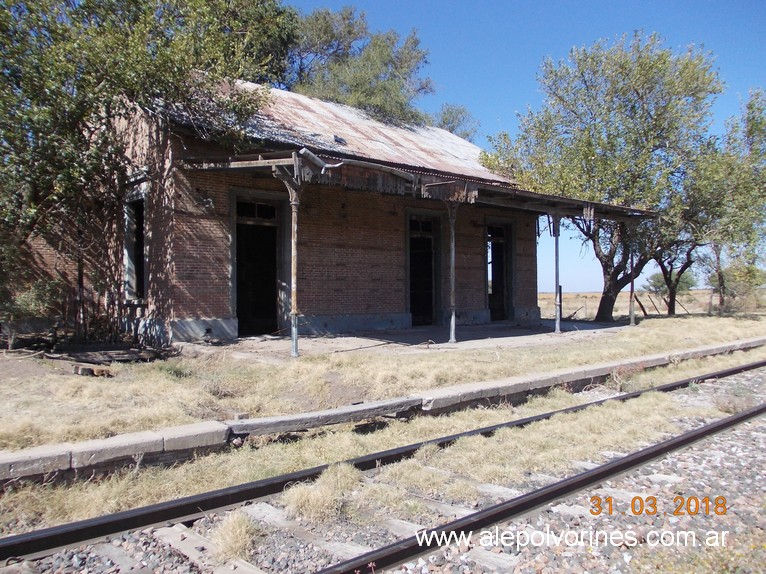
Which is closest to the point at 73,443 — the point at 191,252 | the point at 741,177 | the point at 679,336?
the point at 191,252

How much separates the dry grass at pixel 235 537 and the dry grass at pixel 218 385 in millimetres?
2256

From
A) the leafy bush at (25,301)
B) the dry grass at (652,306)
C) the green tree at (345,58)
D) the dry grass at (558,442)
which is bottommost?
the dry grass at (558,442)

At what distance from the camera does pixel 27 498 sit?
427cm

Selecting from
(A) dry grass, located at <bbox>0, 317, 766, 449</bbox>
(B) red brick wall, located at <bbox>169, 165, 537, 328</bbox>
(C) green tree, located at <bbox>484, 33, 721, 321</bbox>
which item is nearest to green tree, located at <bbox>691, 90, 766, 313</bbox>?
(C) green tree, located at <bbox>484, 33, 721, 321</bbox>

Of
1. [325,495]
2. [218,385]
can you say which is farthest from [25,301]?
[325,495]

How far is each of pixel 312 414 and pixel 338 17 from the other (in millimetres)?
35191

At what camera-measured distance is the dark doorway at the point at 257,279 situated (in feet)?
45.6

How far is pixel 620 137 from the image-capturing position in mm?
19500

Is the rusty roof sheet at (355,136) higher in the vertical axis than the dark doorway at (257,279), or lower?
higher

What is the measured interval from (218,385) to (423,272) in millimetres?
9630

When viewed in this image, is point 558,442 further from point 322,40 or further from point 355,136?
point 322,40

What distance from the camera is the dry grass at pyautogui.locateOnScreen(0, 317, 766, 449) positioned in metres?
5.82

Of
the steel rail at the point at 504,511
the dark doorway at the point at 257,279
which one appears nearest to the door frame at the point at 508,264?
the dark doorway at the point at 257,279

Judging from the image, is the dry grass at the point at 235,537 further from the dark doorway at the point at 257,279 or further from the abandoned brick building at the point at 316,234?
the dark doorway at the point at 257,279
